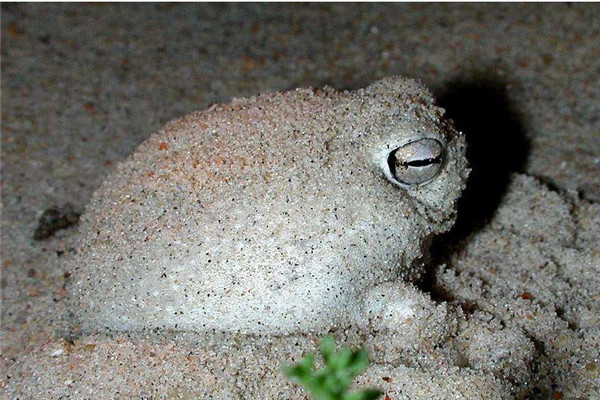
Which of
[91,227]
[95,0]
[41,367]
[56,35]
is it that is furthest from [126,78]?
[41,367]

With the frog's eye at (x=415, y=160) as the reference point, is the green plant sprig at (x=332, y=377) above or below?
below

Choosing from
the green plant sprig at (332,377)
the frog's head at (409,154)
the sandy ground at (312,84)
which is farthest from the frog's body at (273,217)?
the green plant sprig at (332,377)

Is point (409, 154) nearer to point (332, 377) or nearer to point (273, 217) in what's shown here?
point (273, 217)

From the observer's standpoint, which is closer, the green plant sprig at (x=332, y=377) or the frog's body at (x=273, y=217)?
the green plant sprig at (x=332, y=377)

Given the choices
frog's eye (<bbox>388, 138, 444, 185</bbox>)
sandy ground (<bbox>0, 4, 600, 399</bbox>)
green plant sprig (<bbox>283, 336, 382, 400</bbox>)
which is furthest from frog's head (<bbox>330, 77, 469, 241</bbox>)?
green plant sprig (<bbox>283, 336, 382, 400</bbox>)

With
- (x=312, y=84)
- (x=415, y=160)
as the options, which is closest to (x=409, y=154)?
(x=415, y=160)

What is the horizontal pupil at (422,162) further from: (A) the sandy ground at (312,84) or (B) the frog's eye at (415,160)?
(A) the sandy ground at (312,84)

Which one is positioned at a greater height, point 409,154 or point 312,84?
point 312,84
